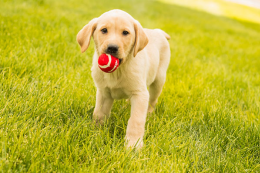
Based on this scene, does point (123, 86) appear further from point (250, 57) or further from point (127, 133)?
point (250, 57)

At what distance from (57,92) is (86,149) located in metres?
0.95

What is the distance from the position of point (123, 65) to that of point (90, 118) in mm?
639

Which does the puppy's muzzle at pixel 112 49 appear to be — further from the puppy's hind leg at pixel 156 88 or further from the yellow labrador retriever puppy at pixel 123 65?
the puppy's hind leg at pixel 156 88

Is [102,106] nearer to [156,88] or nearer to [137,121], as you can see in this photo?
[137,121]

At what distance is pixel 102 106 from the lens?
8.59ft

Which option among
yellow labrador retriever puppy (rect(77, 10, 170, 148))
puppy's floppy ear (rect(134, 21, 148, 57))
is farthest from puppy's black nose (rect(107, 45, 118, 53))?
puppy's floppy ear (rect(134, 21, 148, 57))

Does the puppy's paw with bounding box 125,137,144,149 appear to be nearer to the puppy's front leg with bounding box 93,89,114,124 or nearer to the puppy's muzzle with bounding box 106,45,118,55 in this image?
the puppy's front leg with bounding box 93,89,114,124

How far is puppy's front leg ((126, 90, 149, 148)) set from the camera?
214cm

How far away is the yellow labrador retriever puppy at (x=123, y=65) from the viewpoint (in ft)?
7.18

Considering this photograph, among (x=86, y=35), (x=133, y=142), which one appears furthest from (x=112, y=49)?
(x=133, y=142)

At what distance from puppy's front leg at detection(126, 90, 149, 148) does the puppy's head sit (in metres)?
0.38

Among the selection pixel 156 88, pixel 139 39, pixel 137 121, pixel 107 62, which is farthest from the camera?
pixel 156 88

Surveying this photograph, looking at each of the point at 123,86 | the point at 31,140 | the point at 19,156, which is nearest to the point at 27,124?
the point at 31,140

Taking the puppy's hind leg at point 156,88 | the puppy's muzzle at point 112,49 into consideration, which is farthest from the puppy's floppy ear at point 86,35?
the puppy's hind leg at point 156,88
